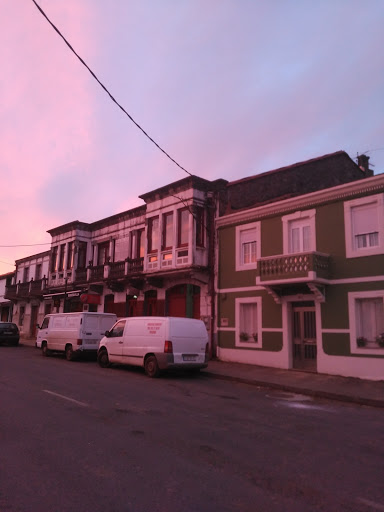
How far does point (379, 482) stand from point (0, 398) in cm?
759

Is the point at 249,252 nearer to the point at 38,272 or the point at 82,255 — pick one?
the point at 82,255

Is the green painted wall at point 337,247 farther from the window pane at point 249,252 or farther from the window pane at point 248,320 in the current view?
the window pane at point 248,320

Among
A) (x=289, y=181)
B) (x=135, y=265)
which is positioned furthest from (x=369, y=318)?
(x=135, y=265)

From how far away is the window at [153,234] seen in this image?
23.1 m

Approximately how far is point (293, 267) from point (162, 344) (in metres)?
5.57

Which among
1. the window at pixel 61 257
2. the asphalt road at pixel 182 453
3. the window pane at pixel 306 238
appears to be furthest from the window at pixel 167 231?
the window at pixel 61 257

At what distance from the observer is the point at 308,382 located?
13.5 meters

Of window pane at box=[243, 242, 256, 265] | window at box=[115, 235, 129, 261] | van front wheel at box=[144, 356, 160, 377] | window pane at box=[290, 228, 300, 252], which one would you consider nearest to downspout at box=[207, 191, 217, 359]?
window pane at box=[243, 242, 256, 265]

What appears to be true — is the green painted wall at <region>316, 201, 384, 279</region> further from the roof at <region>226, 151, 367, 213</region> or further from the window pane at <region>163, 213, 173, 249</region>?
the window pane at <region>163, 213, 173, 249</region>

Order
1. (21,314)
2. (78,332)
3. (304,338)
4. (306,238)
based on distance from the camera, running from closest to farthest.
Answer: (304,338), (306,238), (78,332), (21,314)

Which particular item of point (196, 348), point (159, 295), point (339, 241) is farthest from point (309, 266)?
point (159, 295)

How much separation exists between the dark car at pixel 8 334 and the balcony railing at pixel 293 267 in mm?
19607

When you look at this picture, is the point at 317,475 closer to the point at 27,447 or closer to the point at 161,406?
the point at 27,447

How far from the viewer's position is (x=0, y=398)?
29.8 feet
